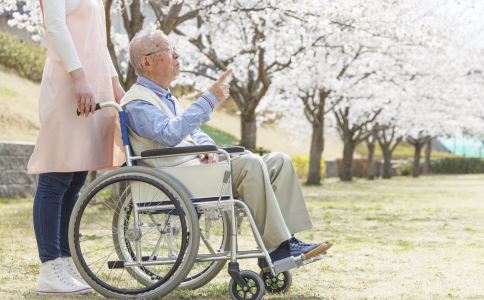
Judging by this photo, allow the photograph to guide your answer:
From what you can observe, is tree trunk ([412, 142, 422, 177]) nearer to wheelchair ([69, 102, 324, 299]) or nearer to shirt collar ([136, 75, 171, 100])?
shirt collar ([136, 75, 171, 100])

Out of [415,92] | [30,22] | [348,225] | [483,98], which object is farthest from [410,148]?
[348,225]

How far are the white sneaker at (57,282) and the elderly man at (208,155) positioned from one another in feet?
2.02

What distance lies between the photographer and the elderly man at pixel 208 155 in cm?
351

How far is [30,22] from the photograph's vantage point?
13445mm

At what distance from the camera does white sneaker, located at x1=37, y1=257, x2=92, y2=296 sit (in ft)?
12.3

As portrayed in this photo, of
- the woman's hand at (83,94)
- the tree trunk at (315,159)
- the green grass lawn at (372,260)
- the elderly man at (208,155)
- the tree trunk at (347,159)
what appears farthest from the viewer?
the tree trunk at (347,159)

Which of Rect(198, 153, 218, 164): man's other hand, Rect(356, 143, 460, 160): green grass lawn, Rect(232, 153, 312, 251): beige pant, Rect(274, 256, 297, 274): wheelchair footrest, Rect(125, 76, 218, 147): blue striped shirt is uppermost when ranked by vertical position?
Rect(356, 143, 460, 160): green grass lawn

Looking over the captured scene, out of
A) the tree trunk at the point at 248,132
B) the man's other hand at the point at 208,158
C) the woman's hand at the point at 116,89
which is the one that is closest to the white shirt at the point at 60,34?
the woman's hand at the point at 116,89

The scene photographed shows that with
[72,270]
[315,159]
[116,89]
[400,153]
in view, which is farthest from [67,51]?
[400,153]

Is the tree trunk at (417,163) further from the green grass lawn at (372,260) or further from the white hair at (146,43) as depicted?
the white hair at (146,43)

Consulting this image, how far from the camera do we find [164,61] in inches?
146

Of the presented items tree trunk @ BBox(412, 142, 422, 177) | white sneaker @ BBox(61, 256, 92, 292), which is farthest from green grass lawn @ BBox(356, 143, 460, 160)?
white sneaker @ BBox(61, 256, 92, 292)

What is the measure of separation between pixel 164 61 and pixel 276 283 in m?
1.08

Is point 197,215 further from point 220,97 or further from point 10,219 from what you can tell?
point 10,219
